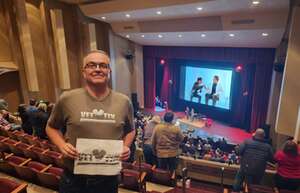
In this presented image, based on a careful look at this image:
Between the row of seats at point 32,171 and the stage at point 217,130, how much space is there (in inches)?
248

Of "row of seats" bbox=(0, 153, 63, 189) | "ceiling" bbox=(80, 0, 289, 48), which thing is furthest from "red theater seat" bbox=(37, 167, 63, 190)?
"ceiling" bbox=(80, 0, 289, 48)

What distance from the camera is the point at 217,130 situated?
367 inches

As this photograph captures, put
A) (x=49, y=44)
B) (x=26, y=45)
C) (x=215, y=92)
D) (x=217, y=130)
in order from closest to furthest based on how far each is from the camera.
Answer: (x=26, y=45)
(x=49, y=44)
(x=217, y=130)
(x=215, y=92)

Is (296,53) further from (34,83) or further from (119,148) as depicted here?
(34,83)

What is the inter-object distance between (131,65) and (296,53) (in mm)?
7837

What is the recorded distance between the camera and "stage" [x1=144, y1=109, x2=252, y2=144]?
866 centimetres

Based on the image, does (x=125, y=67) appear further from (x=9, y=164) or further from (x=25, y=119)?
(x=9, y=164)

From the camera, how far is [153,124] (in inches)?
167

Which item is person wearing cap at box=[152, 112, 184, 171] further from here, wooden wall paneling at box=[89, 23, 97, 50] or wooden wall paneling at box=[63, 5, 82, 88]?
wooden wall paneling at box=[63, 5, 82, 88]

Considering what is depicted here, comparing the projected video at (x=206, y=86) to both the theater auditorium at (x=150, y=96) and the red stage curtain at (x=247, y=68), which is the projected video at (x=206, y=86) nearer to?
the theater auditorium at (x=150, y=96)

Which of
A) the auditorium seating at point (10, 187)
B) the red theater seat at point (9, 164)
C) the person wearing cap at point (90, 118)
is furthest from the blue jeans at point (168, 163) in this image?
the person wearing cap at point (90, 118)

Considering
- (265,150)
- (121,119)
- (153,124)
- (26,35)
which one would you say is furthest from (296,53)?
(26,35)

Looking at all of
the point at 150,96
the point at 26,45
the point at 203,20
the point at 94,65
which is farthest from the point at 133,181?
the point at 150,96

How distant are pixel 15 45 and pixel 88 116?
26.1 feet
